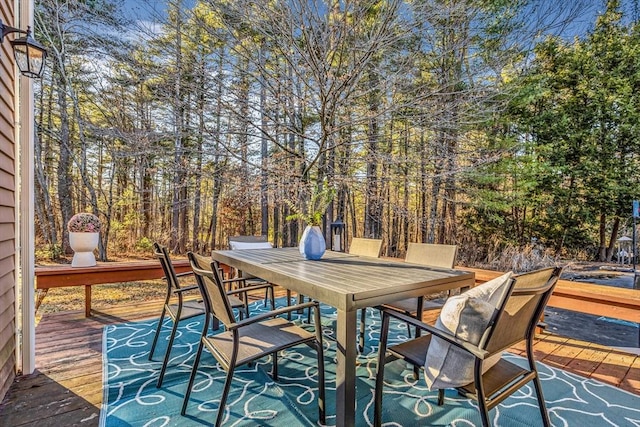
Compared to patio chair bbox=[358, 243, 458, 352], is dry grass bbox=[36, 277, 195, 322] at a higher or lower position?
lower

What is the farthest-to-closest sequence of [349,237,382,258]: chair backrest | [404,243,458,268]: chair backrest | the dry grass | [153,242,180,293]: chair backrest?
1. the dry grass
2. [349,237,382,258]: chair backrest
3. [404,243,458,268]: chair backrest
4. [153,242,180,293]: chair backrest

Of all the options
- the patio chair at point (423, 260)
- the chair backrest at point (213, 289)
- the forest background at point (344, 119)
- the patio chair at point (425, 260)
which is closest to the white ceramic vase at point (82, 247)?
the forest background at point (344, 119)

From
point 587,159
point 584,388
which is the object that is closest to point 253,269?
point 584,388

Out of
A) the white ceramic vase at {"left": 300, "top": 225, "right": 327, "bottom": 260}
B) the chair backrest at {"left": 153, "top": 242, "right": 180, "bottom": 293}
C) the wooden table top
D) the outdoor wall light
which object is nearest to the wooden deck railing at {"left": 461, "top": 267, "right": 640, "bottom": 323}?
the wooden table top

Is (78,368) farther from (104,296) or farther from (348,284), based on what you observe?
(104,296)

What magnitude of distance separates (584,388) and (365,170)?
4.42 meters

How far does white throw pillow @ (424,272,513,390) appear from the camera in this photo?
125 centimetres

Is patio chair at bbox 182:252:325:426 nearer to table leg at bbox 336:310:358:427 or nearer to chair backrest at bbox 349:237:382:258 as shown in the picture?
table leg at bbox 336:310:358:427

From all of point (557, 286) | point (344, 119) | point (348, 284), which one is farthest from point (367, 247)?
point (344, 119)

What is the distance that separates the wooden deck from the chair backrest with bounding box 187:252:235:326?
89cm

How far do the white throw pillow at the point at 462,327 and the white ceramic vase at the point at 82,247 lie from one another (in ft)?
11.9

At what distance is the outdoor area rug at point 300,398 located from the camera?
1739 millimetres

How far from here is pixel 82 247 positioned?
A: 3.45m

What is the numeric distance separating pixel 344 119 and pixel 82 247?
3609mm
